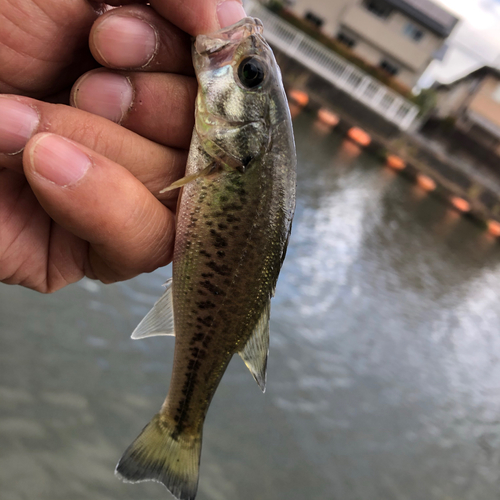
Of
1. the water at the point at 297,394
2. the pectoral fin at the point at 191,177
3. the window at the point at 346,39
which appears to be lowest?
the water at the point at 297,394

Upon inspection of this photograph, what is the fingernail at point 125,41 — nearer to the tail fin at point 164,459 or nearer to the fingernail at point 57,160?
the fingernail at point 57,160

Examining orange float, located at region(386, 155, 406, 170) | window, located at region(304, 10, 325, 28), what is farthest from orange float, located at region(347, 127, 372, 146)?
window, located at region(304, 10, 325, 28)

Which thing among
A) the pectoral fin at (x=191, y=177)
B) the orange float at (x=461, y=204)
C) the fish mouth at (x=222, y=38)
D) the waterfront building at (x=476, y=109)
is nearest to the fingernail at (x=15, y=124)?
the pectoral fin at (x=191, y=177)

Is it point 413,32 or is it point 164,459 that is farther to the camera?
point 413,32

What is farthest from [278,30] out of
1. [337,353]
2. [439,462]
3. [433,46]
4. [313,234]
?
[439,462]

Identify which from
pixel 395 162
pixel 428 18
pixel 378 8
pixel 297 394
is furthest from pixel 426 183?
pixel 297 394

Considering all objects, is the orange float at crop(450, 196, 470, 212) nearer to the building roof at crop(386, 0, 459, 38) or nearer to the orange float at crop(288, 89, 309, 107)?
the orange float at crop(288, 89, 309, 107)

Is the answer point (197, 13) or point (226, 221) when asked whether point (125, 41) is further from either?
point (226, 221)
